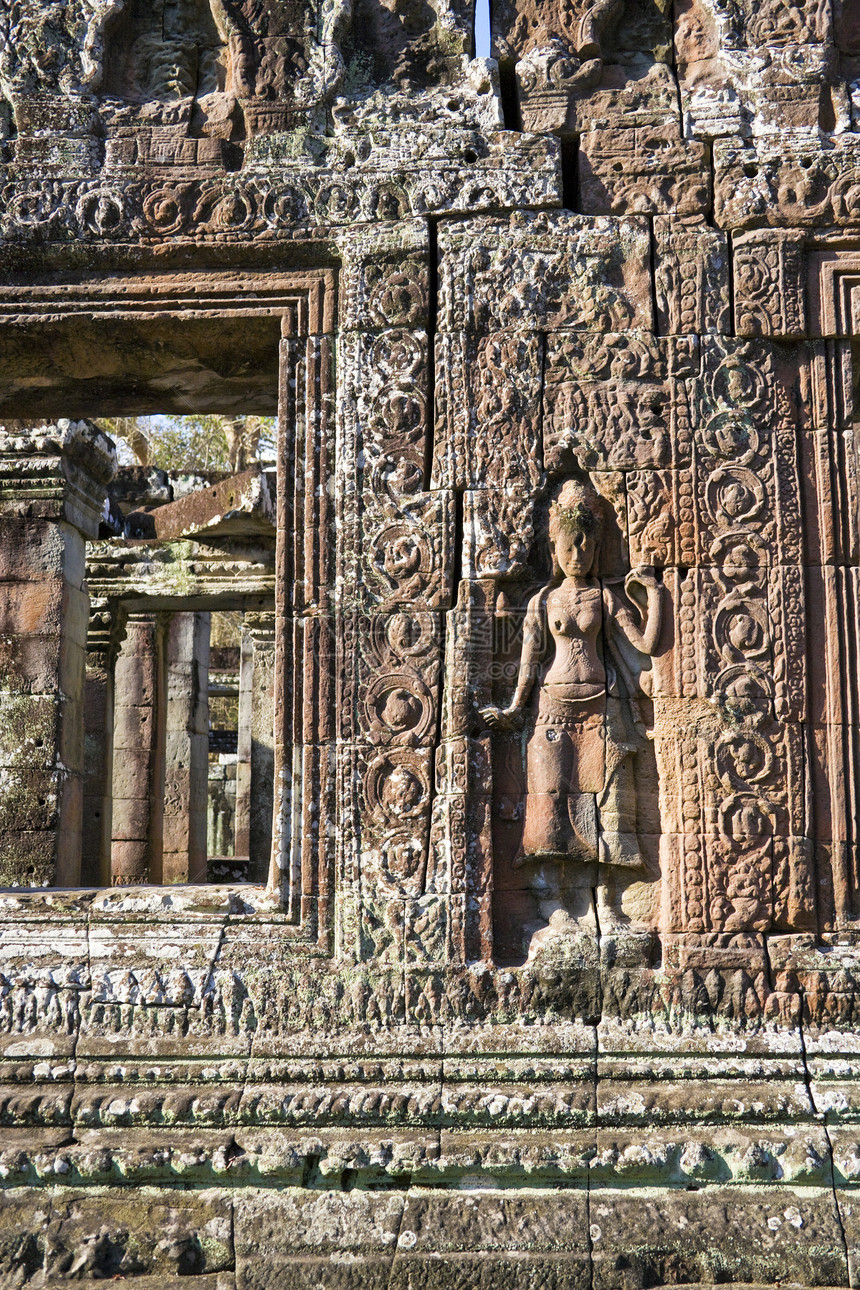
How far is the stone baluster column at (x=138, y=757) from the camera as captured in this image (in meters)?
12.7

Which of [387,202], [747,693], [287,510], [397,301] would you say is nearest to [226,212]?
[387,202]

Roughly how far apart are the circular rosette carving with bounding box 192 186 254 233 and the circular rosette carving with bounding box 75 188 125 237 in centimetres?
35

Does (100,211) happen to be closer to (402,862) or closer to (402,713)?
(402,713)

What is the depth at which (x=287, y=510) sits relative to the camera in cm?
511

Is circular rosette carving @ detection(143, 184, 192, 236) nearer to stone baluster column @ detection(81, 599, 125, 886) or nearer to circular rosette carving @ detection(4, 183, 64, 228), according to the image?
circular rosette carving @ detection(4, 183, 64, 228)

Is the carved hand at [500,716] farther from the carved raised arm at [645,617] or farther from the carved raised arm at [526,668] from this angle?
the carved raised arm at [645,617]

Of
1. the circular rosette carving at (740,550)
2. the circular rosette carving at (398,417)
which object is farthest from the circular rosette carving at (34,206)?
the circular rosette carving at (740,550)

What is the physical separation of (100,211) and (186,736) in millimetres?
9803

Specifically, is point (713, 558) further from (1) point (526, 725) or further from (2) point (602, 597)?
(1) point (526, 725)

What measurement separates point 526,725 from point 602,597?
24.2 inches

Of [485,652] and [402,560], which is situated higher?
[402,560]

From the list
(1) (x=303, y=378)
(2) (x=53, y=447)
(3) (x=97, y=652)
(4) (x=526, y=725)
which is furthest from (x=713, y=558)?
(3) (x=97, y=652)

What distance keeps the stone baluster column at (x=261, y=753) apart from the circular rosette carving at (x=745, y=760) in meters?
9.02

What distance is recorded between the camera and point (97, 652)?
38.9 feet
